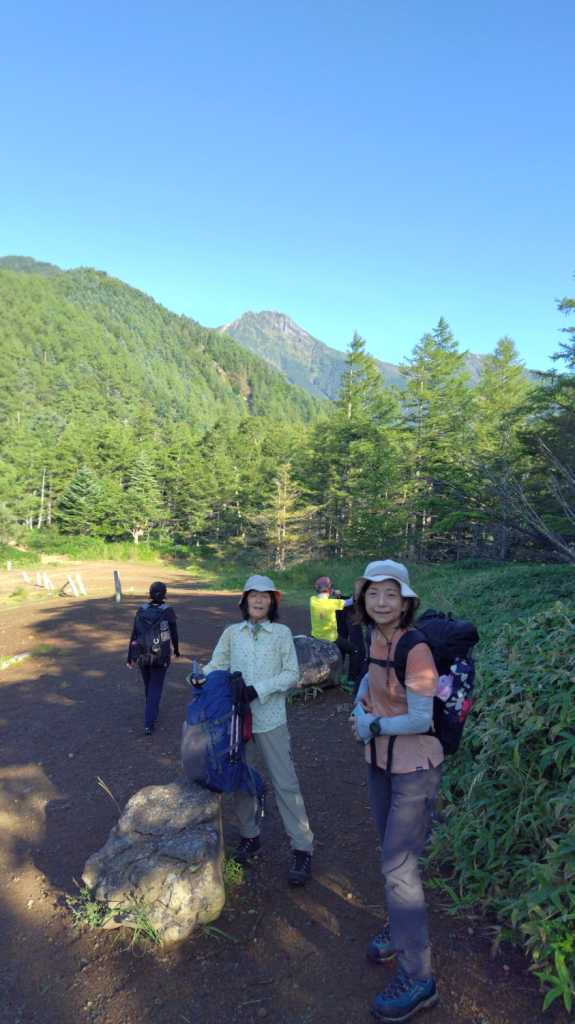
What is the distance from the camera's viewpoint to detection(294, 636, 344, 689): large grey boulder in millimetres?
6551

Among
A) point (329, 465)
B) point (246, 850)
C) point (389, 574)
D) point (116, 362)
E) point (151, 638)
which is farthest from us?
point (116, 362)

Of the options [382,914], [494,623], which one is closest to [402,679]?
[382,914]

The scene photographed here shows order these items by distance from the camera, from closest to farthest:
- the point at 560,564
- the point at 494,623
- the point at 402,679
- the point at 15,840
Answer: the point at 402,679
the point at 15,840
the point at 494,623
the point at 560,564

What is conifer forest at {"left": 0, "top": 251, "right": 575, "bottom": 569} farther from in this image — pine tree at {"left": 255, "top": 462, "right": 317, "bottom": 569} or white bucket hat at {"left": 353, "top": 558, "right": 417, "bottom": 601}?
white bucket hat at {"left": 353, "top": 558, "right": 417, "bottom": 601}

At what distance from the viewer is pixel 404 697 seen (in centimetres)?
218

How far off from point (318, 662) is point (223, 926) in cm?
396

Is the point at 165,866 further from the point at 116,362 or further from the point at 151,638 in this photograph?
the point at 116,362

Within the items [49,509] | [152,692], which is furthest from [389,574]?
[49,509]

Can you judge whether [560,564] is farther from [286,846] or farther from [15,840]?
[15,840]

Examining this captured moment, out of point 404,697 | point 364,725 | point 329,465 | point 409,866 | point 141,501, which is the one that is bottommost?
point 409,866

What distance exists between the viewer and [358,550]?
985 inches

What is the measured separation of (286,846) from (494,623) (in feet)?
9.56

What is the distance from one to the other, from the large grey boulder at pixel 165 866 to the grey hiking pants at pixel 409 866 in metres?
1.09

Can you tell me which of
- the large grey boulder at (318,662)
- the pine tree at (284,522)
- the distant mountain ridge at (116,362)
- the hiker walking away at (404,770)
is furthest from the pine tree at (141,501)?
the hiker walking away at (404,770)
